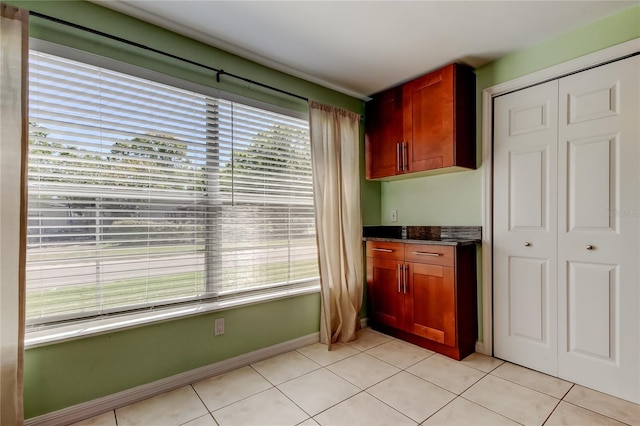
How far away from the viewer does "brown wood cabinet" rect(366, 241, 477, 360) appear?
8.18 feet

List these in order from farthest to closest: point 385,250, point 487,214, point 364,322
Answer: point 364,322 < point 385,250 < point 487,214

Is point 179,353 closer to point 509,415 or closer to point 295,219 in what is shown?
point 295,219

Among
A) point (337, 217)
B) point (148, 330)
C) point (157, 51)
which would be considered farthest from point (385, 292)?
point (157, 51)

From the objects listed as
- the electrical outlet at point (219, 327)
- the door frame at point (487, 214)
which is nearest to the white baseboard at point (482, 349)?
the door frame at point (487, 214)

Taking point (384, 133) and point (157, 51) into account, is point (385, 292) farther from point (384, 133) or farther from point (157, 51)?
point (157, 51)

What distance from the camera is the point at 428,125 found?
2713mm

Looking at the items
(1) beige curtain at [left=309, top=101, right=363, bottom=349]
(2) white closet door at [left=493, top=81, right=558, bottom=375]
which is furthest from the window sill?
(2) white closet door at [left=493, top=81, right=558, bottom=375]

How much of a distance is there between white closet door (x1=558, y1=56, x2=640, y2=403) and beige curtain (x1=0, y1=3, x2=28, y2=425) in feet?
11.0

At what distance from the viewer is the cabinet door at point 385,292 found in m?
2.91

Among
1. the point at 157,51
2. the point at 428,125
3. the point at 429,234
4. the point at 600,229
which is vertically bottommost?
the point at 429,234

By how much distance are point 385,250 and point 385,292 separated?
423mm

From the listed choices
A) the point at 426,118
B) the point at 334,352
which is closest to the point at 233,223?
the point at 334,352

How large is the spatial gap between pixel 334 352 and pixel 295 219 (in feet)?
4.07

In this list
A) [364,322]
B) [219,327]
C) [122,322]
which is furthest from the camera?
[364,322]
